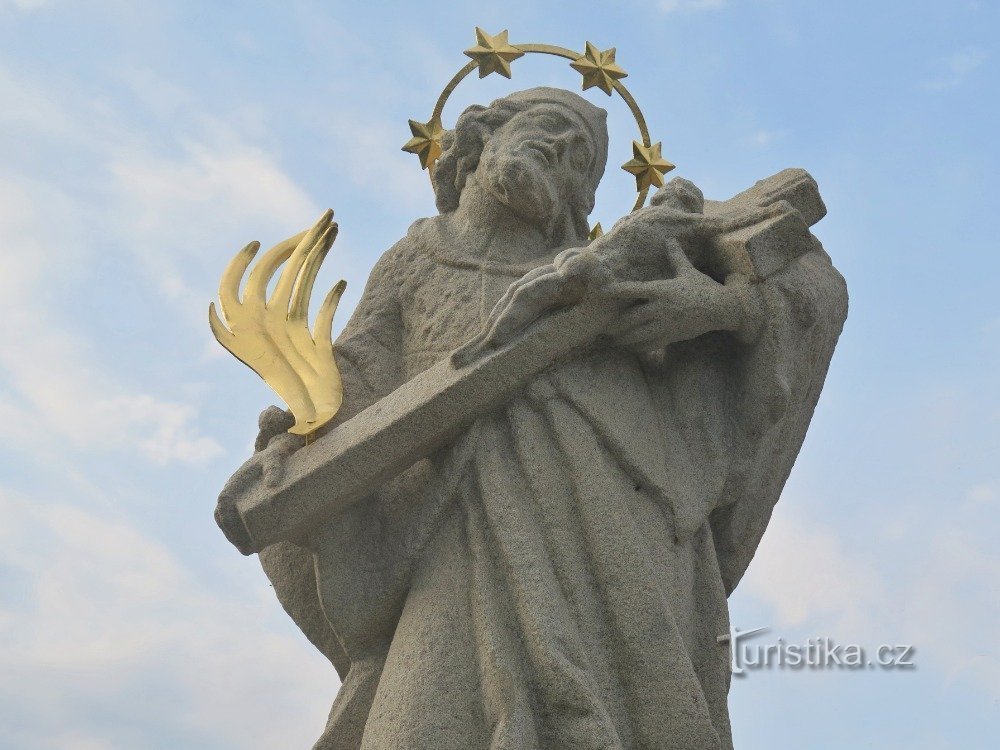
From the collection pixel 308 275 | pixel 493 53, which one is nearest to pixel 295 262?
pixel 308 275

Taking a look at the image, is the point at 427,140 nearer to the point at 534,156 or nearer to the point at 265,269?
the point at 534,156

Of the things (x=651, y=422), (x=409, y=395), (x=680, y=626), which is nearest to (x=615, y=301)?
(x=651, y=422)

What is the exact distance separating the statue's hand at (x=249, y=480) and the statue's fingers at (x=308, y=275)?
1.58 feet

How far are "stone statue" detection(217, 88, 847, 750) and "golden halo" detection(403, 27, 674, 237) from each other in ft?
2.03

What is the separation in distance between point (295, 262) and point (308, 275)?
2.8 inches

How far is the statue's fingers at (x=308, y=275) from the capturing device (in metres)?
4.48

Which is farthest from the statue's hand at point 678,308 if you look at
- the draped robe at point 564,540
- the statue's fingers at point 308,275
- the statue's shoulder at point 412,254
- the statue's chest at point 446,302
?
the statue's fingers at point 308,275

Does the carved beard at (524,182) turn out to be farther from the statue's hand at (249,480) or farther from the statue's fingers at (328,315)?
the statue's hand at (249,480)

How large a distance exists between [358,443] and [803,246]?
1569 mm

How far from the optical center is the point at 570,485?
13.1 ft

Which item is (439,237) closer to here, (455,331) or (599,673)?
(455,331)

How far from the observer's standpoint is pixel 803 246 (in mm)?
4242

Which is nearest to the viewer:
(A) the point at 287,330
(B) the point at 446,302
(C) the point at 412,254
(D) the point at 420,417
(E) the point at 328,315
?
(D) the point at 420,417

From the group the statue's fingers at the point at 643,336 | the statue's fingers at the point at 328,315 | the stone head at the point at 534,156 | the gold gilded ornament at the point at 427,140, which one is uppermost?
the gold gilded ornament at the point at 427,140
